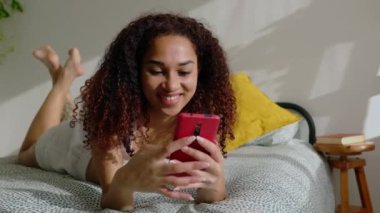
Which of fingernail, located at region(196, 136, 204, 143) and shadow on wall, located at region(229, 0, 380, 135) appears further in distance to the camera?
shadow on wall, located at region(229, 0, 380, 135)

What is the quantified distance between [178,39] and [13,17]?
6.79 feet

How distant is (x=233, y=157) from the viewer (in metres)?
1.66

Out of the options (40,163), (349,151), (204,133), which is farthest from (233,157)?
(204,133)

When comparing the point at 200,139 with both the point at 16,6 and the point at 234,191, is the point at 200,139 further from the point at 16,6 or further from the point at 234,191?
the point at 16,6

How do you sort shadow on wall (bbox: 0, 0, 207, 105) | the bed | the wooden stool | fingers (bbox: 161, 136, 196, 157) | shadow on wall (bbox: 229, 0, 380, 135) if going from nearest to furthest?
1. fingers (bbox: 161, 136, 196, 157)
2. the bed
3. the wooden stool
4. shadow on wall (bbox: 229, 0, 380, 135)
5. shadow on wall (bbox: 0, 0, 207, 105)

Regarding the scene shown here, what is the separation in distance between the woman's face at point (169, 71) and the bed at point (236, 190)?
0.24 metres

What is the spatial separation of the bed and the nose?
0.26m

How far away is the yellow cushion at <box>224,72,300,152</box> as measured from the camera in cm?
191

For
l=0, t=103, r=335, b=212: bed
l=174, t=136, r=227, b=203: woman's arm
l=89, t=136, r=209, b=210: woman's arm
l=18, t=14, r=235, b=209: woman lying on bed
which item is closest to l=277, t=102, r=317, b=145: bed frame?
l=0, t=103, r=335, b=212: bed

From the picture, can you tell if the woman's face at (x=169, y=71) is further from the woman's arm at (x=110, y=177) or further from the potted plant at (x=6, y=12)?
the potted plant at (x=6, y=12)

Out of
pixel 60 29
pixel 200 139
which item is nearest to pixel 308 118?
pixel 200 139

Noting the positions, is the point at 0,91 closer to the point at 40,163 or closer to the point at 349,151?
the point at 40,163

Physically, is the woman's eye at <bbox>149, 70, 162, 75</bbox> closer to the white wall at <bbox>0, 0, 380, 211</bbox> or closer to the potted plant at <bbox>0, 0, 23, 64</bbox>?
the white wall at <bbox>0, 0, 380, 211</bbox>

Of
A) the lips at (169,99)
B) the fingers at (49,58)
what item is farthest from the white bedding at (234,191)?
the fingers at (49,58)
